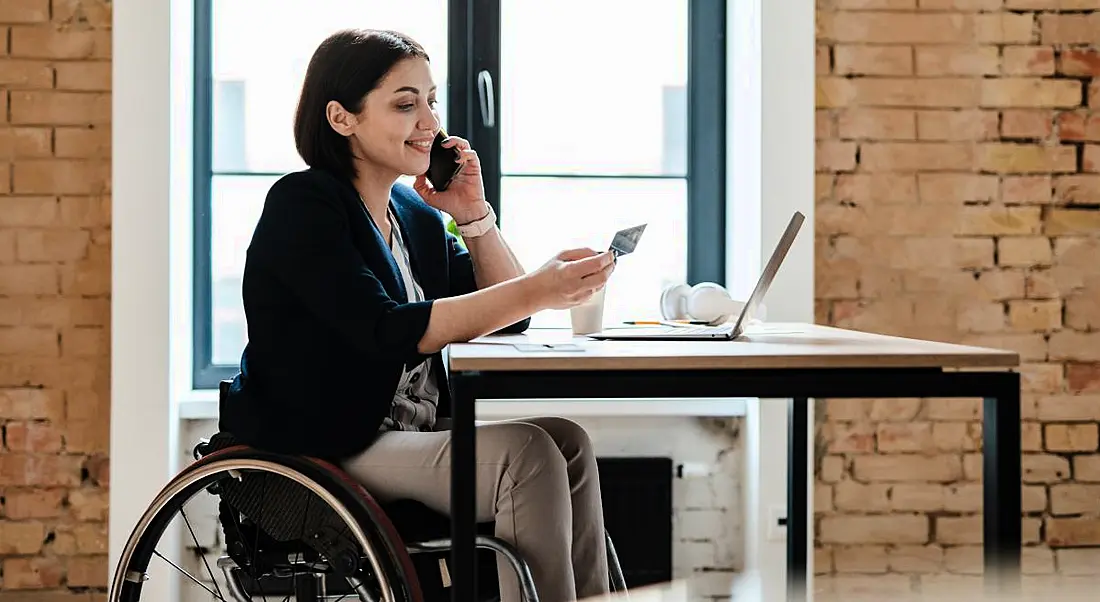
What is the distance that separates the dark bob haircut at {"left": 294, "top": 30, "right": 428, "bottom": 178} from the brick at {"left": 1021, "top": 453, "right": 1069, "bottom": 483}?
1926 mm

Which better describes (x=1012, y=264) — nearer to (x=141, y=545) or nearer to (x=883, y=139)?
(x=883, y=139)

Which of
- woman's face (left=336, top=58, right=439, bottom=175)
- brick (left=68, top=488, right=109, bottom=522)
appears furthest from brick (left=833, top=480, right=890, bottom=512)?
brick (left=68, top=488, right=109, bottom=522)

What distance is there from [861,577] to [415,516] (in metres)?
1.22

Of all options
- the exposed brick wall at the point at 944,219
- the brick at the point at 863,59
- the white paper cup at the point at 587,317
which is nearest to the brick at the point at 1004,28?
the exposed brick wall at the point at 944,219

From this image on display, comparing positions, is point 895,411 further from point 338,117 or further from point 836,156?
point 338,117

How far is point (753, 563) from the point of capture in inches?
108

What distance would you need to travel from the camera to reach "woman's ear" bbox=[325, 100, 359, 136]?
185cm

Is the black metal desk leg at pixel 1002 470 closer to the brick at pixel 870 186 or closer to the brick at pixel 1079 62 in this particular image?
the brick at pixel 870 186

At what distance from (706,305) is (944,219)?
939 millimetres

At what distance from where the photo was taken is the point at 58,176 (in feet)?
8.59

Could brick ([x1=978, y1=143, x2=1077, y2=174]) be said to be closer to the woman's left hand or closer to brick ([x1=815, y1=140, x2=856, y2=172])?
brick ([x1=815, y1=140, x2=856, y2=172])

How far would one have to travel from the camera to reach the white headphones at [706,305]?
214cm

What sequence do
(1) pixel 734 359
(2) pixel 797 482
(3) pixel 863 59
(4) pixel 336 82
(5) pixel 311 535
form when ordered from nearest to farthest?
1. (1) pixel 734 359
2. (5) pixel 311 535
3. (4) pixel 336 82
4. (2) pixel 797 482
5. (3) pixel 863 59

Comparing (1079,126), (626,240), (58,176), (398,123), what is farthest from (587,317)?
(1079,126)
